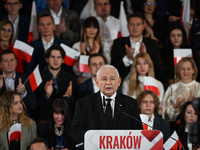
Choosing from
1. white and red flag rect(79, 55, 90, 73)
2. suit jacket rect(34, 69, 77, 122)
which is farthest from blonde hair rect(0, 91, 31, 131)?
white and red flag rect(79, 55, 90, 73)

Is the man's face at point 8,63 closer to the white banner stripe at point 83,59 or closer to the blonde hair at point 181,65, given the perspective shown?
the white banner stripe at point 83,59

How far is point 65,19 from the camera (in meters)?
6.71

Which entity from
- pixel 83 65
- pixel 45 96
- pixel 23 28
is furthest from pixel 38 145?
pixel 23 28

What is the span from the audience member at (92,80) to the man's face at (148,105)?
712 mm

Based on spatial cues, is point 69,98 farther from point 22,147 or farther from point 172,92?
point 172,92

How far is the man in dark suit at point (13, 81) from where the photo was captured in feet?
17.0

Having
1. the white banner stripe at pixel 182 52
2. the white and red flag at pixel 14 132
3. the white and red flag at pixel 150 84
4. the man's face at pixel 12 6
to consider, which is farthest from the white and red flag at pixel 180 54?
the man's face at pixel 12 6

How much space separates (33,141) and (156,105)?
1650 millimetres

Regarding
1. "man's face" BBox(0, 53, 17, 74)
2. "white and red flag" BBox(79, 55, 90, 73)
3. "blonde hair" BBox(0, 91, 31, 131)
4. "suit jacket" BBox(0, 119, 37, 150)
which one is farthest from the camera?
"white and red flag" BBox(79, 55, 90, 73)

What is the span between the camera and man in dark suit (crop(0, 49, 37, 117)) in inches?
204

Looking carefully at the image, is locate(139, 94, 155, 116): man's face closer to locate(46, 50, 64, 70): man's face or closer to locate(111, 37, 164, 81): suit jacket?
locate(111, 37, 164, 81): suit jacket

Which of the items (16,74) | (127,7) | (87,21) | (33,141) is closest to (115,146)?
(33,141)

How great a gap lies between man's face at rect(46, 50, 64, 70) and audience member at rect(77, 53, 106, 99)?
16.3 inches

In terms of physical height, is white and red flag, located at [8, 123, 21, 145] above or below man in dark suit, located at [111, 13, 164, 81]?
below
